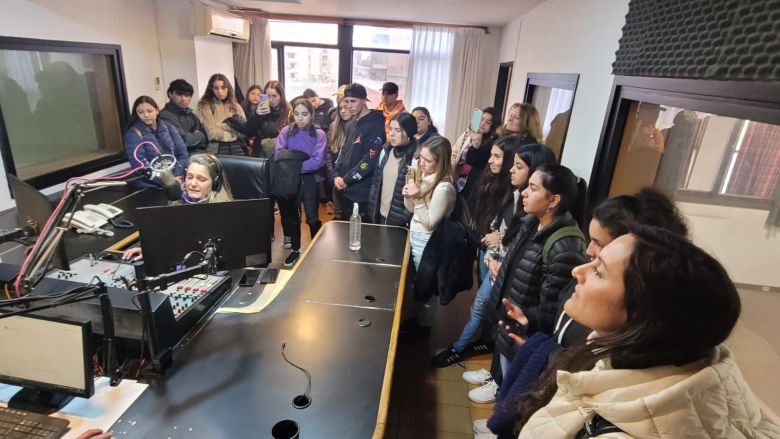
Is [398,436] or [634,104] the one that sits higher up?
[634,104]

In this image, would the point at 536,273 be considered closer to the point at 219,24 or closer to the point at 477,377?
the point at 477,377

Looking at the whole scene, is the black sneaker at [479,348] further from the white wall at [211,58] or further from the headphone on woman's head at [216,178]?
the white wall at [211,58]

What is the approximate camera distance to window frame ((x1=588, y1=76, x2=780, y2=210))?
1.22 meters

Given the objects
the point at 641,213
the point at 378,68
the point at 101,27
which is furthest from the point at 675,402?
the point at 378,68

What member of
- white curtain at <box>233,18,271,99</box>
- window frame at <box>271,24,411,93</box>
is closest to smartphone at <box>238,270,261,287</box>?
white curtain at <box>233,18,271,99</box>

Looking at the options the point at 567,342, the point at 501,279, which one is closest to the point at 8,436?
the point at 567,342

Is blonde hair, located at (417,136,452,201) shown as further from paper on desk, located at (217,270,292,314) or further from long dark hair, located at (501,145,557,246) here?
paper on desk, located at (217,270,292,314)

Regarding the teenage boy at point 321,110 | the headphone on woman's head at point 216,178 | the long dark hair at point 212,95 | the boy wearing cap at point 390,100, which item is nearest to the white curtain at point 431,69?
the teenage boy at point 321,110

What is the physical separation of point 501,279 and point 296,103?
2345 mm

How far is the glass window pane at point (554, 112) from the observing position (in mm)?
2982

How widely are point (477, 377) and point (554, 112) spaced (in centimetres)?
229

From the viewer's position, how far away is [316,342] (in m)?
1.53

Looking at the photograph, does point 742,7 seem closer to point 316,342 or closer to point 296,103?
point 316,342

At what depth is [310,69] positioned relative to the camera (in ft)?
21.0
